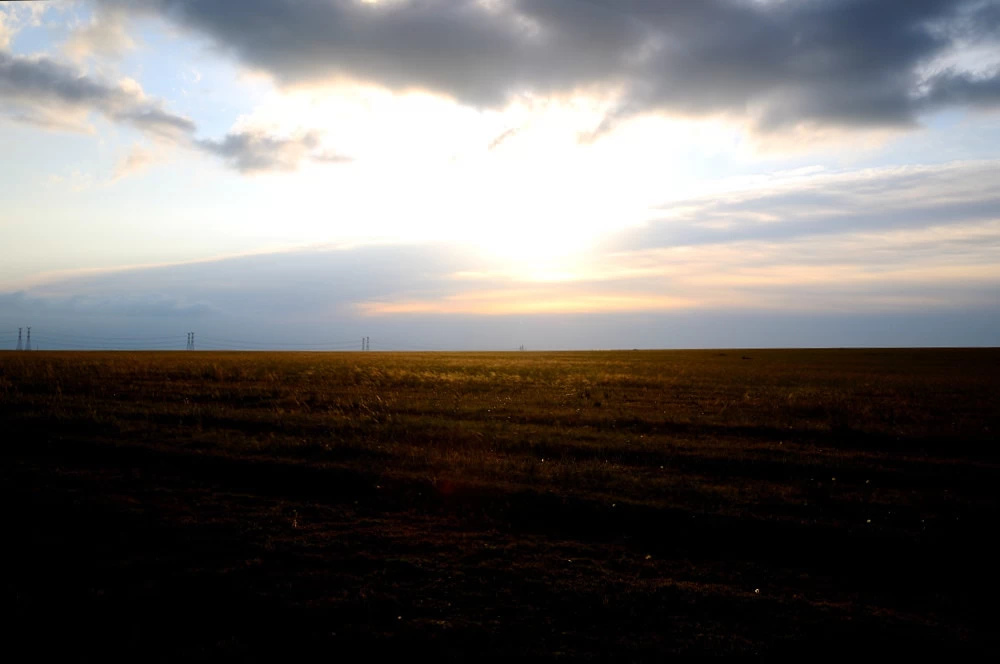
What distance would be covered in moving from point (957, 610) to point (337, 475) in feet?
30.2

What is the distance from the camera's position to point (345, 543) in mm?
8391

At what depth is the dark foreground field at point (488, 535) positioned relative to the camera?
5992mm

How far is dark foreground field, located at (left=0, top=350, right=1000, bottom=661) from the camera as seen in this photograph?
5.99 meters

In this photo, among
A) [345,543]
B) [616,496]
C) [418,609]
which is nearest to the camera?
[418,609]

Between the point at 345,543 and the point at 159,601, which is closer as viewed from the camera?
the point at 159,601

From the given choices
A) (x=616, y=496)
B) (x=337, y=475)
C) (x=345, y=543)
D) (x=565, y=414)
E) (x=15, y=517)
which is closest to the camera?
(x=345, y=543)

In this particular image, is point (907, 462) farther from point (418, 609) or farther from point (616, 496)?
point (418, 609)

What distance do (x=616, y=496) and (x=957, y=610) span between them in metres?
4.81

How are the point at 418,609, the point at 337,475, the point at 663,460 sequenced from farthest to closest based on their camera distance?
the point at 663,460 → the point at 337,475 → the point at 418,609

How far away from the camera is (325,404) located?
22.1 meters

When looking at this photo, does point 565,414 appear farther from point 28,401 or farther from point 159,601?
point 28,401

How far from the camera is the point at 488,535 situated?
8.91 m

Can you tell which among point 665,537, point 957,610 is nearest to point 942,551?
point 957,610

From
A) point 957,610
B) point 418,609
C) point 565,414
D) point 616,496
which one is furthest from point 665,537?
point 565,414
